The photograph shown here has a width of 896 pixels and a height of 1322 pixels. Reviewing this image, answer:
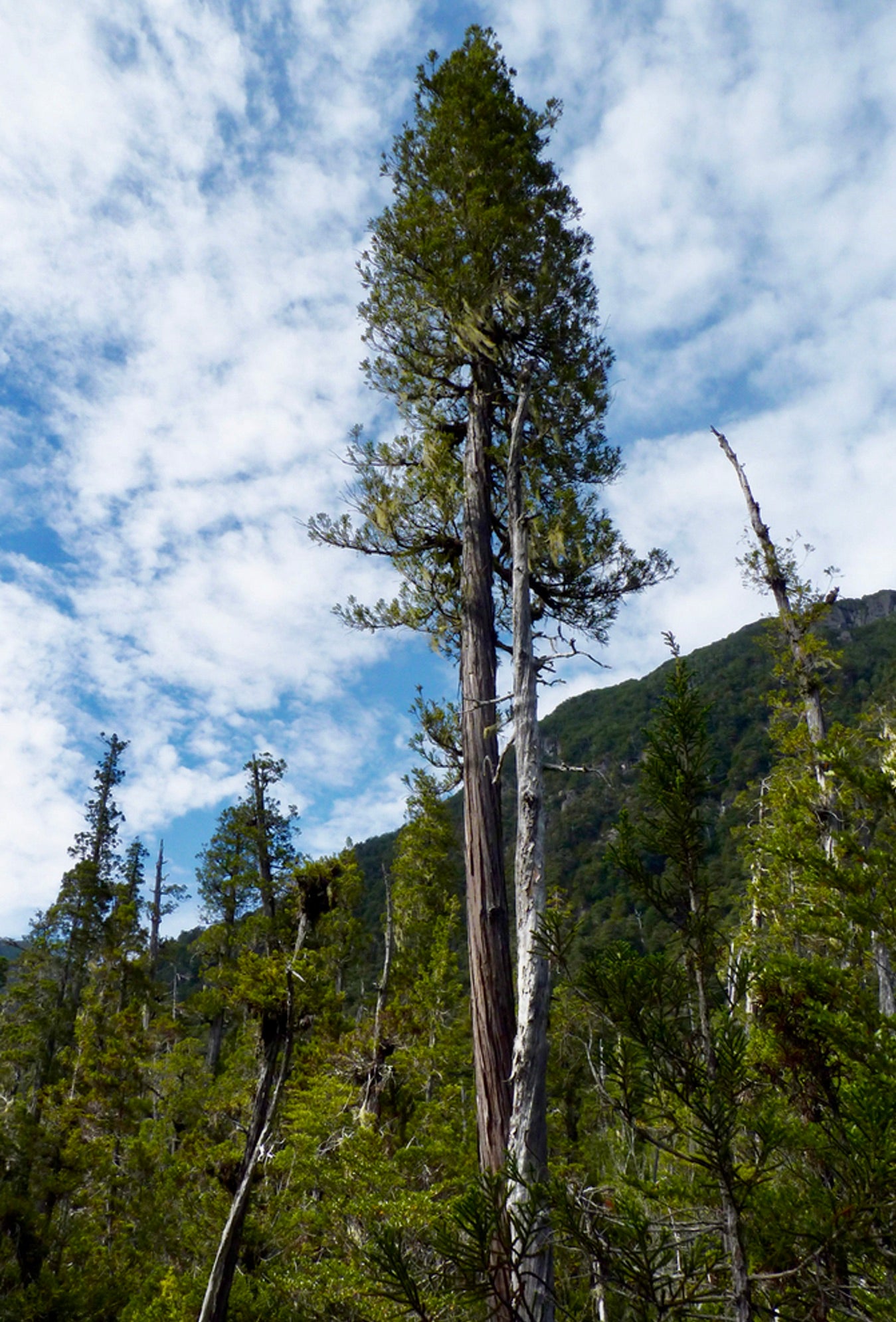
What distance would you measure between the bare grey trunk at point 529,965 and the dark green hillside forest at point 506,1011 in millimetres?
24

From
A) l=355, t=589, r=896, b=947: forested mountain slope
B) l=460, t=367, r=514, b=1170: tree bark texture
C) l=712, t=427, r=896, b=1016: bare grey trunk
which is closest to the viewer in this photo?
l=460, t=367, r=514, b=1170: tree bark texture

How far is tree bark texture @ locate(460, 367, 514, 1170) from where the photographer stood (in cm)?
479

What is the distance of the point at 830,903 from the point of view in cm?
366

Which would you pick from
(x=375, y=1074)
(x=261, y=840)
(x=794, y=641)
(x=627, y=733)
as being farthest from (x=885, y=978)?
(x=627, y=733)

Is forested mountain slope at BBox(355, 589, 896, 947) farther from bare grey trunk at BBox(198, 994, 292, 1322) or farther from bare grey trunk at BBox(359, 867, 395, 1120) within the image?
bare grey trunk at BBox(198, 994, 292, 1322)

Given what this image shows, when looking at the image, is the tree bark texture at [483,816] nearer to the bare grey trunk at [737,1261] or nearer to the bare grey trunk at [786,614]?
the bare grey trunk at [737,1261]

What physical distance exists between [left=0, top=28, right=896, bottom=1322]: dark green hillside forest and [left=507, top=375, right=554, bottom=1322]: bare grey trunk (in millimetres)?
24

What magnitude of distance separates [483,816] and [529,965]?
5.42 feet

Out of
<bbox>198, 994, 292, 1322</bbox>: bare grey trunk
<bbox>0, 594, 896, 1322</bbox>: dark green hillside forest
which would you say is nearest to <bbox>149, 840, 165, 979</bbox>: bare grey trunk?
<bbox>0, 594, 896, 1322</bbox>: dark green hillside forest

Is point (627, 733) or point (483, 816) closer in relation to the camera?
point (483, 816)

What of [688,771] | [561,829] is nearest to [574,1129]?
[688,771]

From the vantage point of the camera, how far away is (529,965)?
4.26 meters

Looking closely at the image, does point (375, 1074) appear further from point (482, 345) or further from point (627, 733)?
point (627, 733)

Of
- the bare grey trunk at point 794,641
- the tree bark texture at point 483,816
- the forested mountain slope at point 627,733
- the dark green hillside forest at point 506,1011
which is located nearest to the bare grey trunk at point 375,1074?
the dark green hillside forest at point 506,1011
